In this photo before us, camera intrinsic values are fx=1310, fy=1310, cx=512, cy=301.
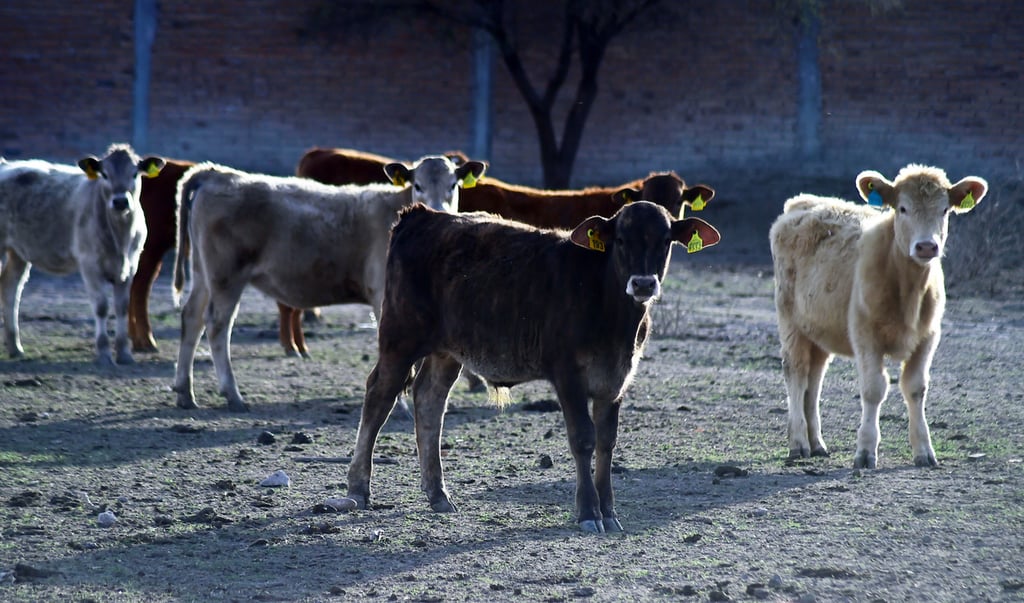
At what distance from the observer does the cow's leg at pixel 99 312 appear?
12156 mm

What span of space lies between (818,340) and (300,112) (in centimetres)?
1817

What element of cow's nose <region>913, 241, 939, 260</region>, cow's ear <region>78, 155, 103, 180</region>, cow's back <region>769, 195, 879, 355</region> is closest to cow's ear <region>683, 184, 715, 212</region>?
cow's back <region>769, 195, 879, 355</region>

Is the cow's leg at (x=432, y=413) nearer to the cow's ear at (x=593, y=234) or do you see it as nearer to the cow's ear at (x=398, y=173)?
the cow's ear at (x=593, y=234)

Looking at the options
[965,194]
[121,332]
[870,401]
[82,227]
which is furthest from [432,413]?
[82,227]

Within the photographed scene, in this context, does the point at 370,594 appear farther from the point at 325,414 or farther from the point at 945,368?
the point at 945,368

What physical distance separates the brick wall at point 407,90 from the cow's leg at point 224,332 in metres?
15.1

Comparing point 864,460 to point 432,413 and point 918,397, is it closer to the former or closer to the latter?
point 918,397

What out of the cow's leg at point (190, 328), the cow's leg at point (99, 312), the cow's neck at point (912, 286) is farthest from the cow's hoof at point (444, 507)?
the cow's leg at point (99, 312)

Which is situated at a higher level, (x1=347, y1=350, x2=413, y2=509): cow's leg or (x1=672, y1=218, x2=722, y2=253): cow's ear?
(x1=672, y1=218, x2=722, y2=253): cow's ear

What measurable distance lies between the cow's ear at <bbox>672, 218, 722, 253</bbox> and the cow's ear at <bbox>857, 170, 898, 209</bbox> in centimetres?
198

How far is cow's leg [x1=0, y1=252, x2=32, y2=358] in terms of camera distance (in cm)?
1280

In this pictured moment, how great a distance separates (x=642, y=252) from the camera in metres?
6.36

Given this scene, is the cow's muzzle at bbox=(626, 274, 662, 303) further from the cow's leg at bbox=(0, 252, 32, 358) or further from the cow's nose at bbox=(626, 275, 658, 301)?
the cow's leg at bbox=(0, 252, 32, 358)

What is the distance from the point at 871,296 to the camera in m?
8.16
